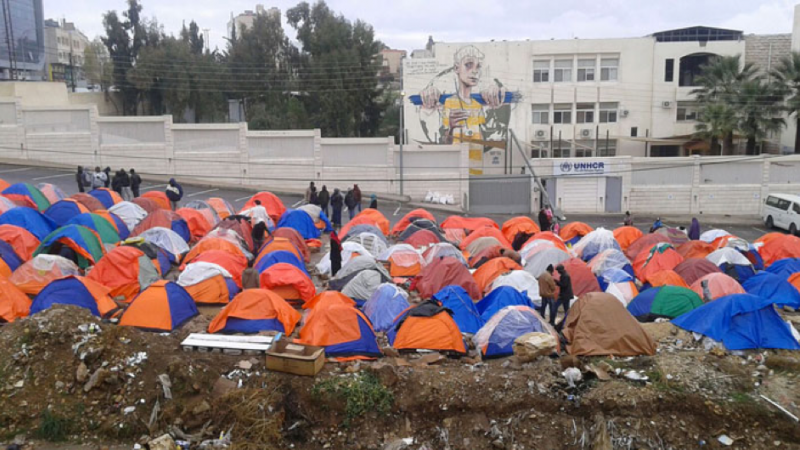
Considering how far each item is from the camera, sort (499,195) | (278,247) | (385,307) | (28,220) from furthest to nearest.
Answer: (499,195), (28,220), (278,247), (385,307)

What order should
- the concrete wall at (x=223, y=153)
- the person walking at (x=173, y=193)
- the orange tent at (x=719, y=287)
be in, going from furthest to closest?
1. the concrete wall at (x=223, y=153)
2. the person walking at (x=173, y=193)
3. the orange tent at (x=719, y=287)

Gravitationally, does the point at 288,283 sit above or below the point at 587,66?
below

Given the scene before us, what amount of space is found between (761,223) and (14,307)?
29532mm

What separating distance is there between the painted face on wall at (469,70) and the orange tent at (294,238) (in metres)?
24.2

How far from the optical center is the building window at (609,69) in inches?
1556

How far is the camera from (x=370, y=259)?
50.6 feet

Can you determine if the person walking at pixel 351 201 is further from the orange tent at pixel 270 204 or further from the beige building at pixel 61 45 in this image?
the beige building at pixel 61 45

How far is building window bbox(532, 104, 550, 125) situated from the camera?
39938mm

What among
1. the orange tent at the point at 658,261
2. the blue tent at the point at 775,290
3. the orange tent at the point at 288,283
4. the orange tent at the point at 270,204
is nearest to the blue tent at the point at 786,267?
the blue tent at the point at 775,290

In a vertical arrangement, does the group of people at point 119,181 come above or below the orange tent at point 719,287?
above

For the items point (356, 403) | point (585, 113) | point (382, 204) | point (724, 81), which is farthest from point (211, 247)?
point (724, 81)

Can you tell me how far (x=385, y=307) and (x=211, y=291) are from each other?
381 centimetres

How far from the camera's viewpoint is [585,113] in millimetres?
40062

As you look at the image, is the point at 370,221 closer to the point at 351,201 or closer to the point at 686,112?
the point at 351,201
